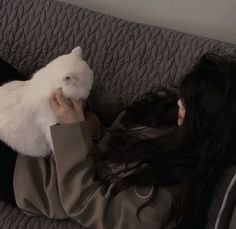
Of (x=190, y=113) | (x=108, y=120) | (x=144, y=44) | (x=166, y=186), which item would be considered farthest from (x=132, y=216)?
(x=144, y=44)

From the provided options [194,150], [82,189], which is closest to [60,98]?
[82,189]

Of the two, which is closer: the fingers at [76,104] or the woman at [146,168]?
the woman at [146,168]

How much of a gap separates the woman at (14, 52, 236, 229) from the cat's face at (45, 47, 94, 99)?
2 cm

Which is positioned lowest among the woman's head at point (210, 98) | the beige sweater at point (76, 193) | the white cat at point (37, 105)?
the beige sweater at point (76, 193)

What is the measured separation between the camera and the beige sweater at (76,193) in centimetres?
107

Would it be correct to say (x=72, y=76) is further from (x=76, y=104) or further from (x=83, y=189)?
(x=83, y=189)

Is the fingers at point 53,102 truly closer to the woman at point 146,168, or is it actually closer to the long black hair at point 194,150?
the woman at point 146,168

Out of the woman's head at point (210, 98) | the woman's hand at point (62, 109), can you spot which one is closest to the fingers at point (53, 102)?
the woman's hand at point (62, 109)

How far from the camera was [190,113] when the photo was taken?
107 centimetres

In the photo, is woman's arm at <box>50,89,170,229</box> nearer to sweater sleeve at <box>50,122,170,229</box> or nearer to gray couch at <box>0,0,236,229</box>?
sweater sleeve at <box>50,122,170,229</box>

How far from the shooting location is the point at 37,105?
3.79 ft

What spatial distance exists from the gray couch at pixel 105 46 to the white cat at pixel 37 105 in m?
0.22

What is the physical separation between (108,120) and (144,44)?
10.7 inches

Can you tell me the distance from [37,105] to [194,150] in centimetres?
42
